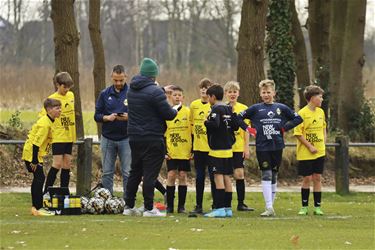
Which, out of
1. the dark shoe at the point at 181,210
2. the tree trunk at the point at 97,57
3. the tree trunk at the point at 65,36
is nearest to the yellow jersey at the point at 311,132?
the dark shoe at the point at 181,210

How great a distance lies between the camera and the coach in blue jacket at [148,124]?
15125mm

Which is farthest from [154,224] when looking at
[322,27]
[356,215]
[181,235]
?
[322,27]

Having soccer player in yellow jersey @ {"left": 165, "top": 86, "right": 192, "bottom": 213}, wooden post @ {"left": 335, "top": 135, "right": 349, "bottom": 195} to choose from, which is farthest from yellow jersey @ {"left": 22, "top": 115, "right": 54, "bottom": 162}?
wooden post @ {"left": 335, "top": 135, "right": 349, "bottom": 195}

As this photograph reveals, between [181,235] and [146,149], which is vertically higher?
[146,149]

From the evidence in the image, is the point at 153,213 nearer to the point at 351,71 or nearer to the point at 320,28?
the point at 351,71

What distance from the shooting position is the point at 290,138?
26.7 metres

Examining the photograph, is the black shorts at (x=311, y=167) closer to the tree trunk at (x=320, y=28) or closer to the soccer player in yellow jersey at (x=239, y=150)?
the soccer player in yellow jersey at (x=239, y=150)

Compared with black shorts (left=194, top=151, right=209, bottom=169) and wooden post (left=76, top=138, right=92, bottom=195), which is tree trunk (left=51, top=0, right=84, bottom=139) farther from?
black shorts (left=194, top=151, right=209, bottom=169)

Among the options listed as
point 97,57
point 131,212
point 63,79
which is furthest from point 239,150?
point 97,57

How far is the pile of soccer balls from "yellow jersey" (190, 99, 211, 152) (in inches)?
58.3

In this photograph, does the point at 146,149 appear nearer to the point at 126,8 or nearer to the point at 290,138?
the point at 290,138

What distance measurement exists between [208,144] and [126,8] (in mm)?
75501

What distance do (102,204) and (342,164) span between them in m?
6.53

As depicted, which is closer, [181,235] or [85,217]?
[181,235]
